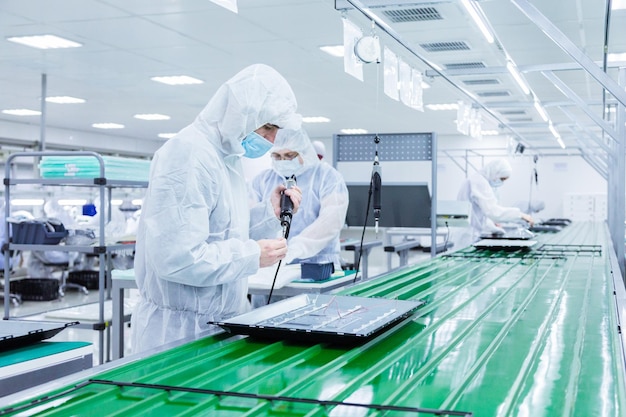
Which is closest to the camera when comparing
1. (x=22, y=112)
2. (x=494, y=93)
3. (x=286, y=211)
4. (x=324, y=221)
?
(x=286, y=211)

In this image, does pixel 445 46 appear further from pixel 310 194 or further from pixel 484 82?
pixel 310 194

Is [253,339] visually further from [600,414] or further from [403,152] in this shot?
[403,152]

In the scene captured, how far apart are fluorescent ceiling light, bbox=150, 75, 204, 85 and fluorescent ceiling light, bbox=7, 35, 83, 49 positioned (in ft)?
5.53

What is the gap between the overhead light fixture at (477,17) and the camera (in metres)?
2.63

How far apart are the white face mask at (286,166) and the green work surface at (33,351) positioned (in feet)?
6.82

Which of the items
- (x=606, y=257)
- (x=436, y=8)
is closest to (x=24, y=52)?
(x=436, y=8)

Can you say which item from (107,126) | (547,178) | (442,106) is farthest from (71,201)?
(547,178)

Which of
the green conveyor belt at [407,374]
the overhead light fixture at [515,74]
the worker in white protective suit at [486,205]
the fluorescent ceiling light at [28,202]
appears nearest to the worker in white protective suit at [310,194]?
the overhead light fixture at [515,74]

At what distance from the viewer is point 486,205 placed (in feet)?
19.9

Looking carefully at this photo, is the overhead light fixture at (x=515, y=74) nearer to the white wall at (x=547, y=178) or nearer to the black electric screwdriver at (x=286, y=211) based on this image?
the black electric screwdriver at (x=286, y=211)

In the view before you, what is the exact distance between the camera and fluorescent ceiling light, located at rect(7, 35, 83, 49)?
234 inches

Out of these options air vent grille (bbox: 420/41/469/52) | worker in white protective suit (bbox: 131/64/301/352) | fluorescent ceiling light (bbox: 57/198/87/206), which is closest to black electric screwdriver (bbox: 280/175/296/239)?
A: worker in white protective suit (bbox: 131/64/301/352)

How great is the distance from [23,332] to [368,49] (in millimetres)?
1964

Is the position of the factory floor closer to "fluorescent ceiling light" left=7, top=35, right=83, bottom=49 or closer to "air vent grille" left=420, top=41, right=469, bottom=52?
"air vent grille" left=420, top=41, right=469, bottom=52
